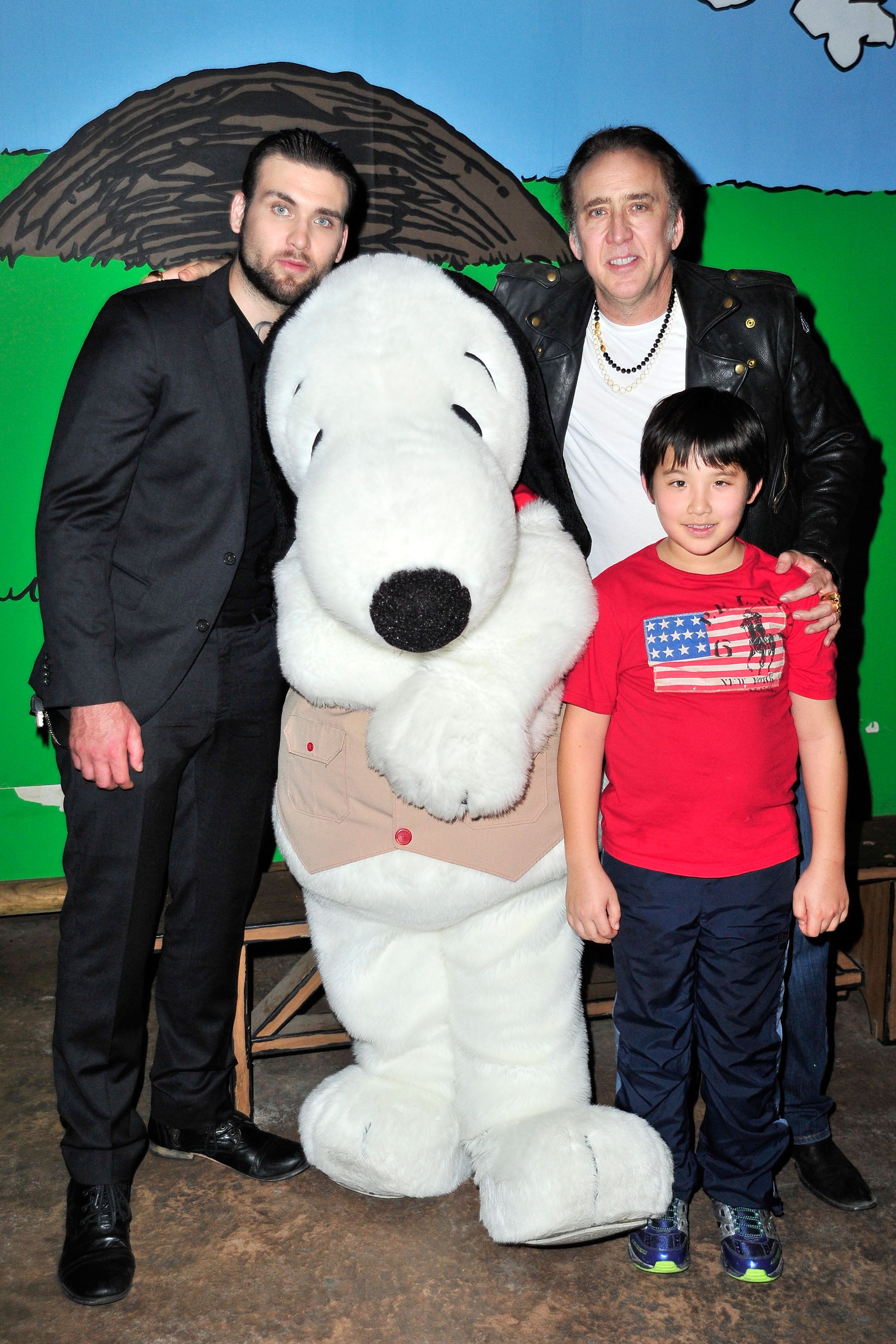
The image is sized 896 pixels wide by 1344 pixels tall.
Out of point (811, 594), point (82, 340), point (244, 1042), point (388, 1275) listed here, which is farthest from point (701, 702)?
point (82, 340)

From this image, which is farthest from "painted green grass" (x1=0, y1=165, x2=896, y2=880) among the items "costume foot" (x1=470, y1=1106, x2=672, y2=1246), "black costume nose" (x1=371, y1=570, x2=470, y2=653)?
"costume foot" (x1=470, y1=1106, x2=672, y2=1246)

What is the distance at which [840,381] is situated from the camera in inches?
82.2

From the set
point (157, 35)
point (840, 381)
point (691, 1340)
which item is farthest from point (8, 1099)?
point (157, 35)

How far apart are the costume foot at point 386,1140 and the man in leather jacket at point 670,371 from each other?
0.73 metres

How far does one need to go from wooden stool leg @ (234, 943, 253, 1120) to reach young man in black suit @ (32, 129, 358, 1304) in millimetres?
282

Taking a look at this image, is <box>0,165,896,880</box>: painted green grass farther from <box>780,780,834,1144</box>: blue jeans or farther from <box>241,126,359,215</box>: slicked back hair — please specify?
<box>780,780,834,1144</box>: blue jeans

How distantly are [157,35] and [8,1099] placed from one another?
257cm

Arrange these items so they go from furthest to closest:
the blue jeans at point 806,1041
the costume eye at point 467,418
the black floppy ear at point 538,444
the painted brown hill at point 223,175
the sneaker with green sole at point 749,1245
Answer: the painted brown hill at point 223,175 < the blue jeans at point 806,1041 < the sneaker with green sole at point 749,1245 < the black floppy ear at point 538,444 < the costume eye at point 467,418

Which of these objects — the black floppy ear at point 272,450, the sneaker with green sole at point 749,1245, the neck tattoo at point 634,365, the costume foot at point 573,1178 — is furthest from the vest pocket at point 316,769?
the sneaker with green sole at point 749,1245

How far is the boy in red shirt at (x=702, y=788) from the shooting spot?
5.60 ft

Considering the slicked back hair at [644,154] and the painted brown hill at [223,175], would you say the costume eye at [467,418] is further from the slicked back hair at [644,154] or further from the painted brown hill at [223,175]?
the painted brown hill at [223,175]

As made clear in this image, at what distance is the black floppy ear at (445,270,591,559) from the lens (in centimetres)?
172

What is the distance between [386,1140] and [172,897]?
0.62 metres

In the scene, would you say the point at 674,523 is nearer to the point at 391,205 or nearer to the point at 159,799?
the point at 159,799
